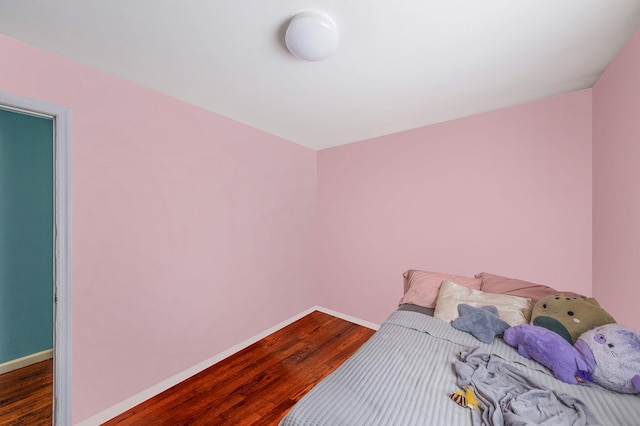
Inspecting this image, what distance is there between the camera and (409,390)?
0.99 m

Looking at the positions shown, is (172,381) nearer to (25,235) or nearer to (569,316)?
(25,235)

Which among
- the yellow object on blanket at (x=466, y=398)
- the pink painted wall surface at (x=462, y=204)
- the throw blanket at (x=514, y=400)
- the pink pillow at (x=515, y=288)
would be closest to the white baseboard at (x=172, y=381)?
the pink painted wall surface at (x=462, y=204)

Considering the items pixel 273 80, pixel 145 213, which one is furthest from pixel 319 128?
pixel 145 213

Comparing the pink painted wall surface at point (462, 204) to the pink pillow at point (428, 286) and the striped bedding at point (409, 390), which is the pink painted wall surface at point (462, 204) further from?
the striped bedding at point (409, 390)

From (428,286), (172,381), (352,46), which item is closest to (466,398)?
(428,286)

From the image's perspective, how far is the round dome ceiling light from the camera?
1.07 m

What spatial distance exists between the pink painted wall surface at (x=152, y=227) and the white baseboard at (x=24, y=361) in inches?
47.2

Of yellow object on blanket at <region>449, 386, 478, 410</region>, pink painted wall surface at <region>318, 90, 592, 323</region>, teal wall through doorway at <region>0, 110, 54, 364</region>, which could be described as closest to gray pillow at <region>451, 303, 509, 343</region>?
yellow object on blanket at <region>449, 386, 478, 410</region>

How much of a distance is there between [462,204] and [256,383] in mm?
2459

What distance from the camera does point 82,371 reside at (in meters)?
1.47

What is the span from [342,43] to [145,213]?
179cm

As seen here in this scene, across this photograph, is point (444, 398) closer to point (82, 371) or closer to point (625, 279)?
point (625, 279)

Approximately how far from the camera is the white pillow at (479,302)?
152 cm

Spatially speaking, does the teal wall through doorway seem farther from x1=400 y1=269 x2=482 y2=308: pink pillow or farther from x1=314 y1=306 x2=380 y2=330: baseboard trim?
x1=400 y1=269 x2=482 y2=308: pink pillow
